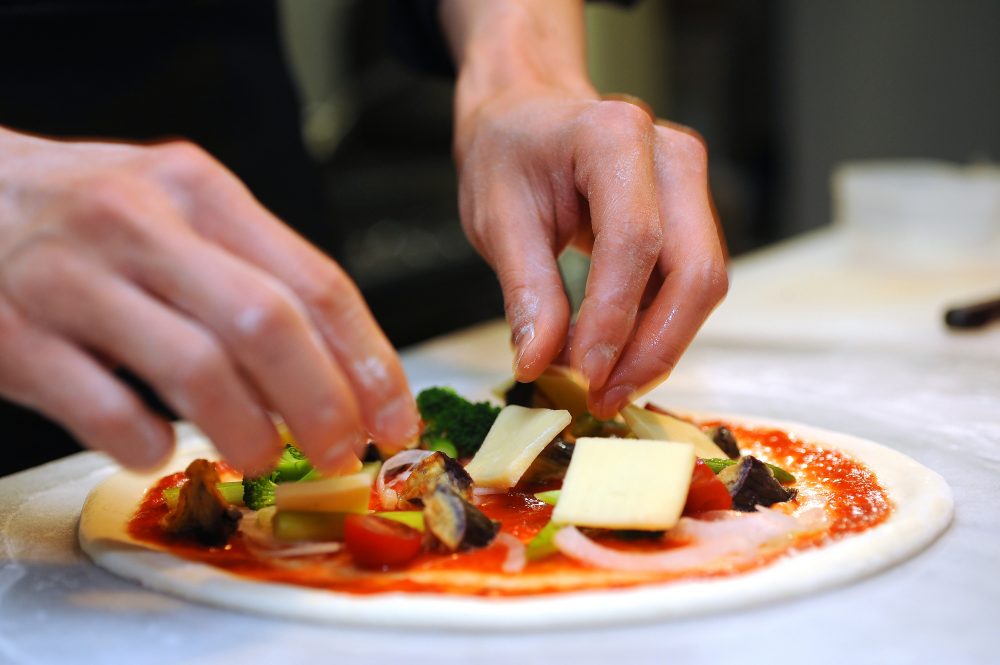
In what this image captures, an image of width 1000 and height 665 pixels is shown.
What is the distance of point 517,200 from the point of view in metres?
1.78

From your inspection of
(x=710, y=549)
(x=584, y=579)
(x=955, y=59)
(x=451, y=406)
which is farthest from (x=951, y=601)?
(x=955, y=59)

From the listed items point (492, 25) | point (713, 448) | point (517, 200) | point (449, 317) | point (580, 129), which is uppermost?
point (492, 25)

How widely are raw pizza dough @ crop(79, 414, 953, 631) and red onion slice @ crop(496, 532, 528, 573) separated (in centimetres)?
10

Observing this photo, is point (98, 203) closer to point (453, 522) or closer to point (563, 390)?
point (453, 522)

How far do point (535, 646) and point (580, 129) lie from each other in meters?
0.94

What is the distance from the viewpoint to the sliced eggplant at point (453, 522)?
4.16 feet

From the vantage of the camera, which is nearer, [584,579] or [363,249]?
[584,579]

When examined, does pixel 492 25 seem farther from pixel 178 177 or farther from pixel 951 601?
pixel 951 601

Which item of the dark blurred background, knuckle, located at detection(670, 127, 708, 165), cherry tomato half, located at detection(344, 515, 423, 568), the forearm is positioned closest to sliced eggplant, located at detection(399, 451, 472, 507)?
cherry tomato half, located at detection(344, 515, 423, 568)

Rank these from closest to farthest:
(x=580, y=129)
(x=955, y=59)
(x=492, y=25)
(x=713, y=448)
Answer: (x=713, y=448), (x=580, y=129), (x=492, y=25), (x=955, y=59)

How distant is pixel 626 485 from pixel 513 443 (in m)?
0.26

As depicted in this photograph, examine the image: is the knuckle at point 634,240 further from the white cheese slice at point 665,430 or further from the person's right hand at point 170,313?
the person's right hand at point 170,313

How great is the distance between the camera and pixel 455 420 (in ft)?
5.64

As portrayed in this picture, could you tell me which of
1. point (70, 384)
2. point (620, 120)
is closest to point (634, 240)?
point (620, 120)
